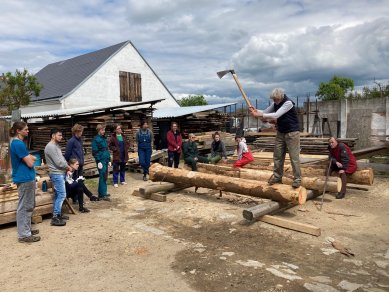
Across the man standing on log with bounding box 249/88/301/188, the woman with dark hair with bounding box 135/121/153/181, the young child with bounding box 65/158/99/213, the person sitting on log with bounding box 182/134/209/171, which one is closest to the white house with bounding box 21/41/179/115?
the person sitting on log with bounding box 182/134/209/171

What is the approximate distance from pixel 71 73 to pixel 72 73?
206 millimetres

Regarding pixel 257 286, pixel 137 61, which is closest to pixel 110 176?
pixel 257 286

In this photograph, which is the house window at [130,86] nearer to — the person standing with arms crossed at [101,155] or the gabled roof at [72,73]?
the gabled roof at [72,73]

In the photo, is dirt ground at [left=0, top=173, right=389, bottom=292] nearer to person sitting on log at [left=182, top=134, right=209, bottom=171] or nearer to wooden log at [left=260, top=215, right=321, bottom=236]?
wooden log at [left=260, top=215, right=321, bottom=236]

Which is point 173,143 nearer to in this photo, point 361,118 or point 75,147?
point 75,147

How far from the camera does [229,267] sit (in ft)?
15.4

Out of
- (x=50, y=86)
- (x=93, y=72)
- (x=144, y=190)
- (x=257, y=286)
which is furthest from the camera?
(x=50, y=86)

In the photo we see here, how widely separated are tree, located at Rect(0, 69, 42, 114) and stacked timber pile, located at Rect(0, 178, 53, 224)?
1457 centimetres

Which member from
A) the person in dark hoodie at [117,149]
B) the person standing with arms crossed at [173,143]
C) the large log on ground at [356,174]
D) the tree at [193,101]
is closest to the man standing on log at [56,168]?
the person in dark hoodie at [117,149]

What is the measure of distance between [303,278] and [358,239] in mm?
2014

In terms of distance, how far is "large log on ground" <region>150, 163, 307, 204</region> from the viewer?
22.6ft

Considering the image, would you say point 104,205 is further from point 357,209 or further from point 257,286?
point 357,209

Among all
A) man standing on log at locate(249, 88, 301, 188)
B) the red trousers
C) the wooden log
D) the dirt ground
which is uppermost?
man standing on log at locate(249, 88, 301, 188)

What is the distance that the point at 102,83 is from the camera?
2436 centimetres
